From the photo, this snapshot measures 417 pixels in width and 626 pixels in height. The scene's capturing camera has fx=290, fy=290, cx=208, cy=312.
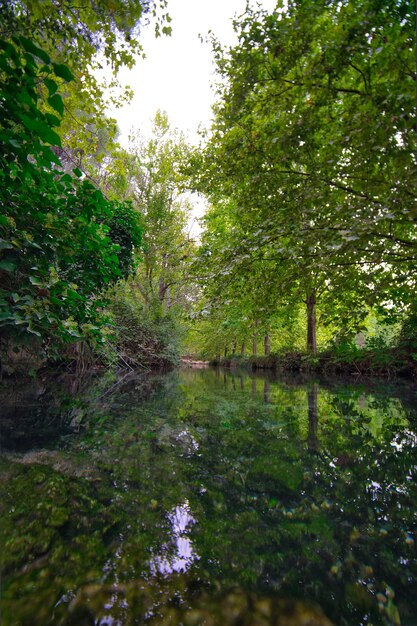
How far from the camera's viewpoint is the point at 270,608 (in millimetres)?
1081

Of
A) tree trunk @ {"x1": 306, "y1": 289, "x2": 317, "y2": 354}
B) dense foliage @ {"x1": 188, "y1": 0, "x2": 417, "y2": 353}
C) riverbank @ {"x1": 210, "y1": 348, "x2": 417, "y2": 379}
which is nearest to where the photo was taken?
dense foliage @ {"x1": 188, "y1": 0, "x2": 417, "y2": 353}

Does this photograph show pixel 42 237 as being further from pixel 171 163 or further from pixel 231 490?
pixel 171 163

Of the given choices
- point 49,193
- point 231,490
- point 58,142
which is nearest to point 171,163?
point 49,193

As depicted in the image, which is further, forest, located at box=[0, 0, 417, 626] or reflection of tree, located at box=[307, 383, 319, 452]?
reflection of tree, located at box=[307, 383, 319, 452]

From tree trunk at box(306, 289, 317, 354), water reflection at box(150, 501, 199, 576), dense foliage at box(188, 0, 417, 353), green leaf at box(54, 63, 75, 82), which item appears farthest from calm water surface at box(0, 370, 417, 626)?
tree trunk at box(306, 289, 317, 354)

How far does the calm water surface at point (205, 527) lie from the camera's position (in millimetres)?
1082

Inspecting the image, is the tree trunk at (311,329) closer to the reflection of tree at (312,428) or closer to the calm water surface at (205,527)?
the reflection of tree at (312,428)

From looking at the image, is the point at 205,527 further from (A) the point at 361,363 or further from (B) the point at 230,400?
(A) the point at 361,363

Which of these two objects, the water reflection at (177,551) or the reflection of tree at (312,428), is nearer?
the water reflection at (177,551)

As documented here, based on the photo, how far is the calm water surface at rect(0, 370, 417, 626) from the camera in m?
1.08

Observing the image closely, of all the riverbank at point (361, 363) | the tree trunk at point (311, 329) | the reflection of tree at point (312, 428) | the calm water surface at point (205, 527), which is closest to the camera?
the calm water surface at point (205, 527)

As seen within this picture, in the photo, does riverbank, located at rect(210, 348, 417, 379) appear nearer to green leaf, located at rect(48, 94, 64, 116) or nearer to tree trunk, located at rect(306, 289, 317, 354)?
tree trunk, located at rect(306, 289, 317, 354)

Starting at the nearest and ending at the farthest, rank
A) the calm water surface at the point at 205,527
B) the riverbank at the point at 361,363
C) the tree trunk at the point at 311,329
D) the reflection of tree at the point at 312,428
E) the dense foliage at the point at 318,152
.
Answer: the calm water surface at the point at 205,527
the reflection of tree at the point at 312,428
the dense foliage at the point at 318,152
the riverbank at the point at 361,363
the tree trunk at the point at 311,329

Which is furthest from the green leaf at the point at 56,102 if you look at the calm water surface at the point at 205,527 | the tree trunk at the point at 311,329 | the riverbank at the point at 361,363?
the tree trunk at the point at 311,329
